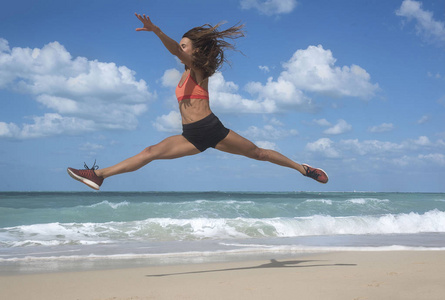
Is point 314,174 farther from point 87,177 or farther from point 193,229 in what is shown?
point 193,229

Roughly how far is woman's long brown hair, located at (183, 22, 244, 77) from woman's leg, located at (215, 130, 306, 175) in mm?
778

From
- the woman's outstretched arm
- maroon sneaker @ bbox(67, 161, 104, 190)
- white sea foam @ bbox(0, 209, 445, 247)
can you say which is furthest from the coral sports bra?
white sea foam @ bbox(0, 209, 445, 247)

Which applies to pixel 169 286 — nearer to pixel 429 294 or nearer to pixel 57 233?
pixel 429 294

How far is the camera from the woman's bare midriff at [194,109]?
506 cm

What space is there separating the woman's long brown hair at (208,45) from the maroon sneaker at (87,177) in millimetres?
1663

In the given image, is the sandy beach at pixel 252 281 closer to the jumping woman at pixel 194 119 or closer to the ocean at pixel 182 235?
the ocean at pixel 182 235

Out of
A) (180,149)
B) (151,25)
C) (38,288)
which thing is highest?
(151,25)

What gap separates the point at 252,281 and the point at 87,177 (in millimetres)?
2248

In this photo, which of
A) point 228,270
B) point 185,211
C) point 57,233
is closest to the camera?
point 228,270

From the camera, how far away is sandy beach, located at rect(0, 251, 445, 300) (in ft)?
15.6

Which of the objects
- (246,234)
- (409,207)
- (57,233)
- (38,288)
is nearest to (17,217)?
(57,233)

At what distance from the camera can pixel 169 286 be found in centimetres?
523

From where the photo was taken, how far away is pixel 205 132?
5055 millimetres

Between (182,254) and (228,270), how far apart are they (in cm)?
205
